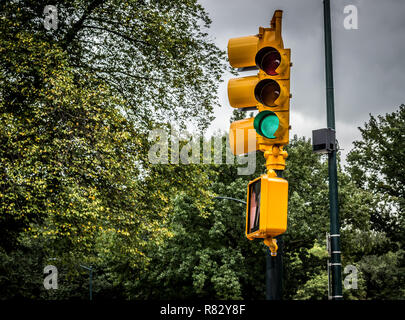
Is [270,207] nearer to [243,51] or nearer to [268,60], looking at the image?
[268,60]

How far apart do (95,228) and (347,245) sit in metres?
21.5

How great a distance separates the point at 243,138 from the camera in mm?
3514

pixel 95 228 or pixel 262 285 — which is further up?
pixel 95 228

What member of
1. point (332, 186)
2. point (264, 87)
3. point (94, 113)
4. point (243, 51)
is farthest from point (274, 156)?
point (94, 113)

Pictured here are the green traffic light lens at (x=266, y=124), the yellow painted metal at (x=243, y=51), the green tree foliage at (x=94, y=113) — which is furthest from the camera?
the green tree foliage at (x=94, y=113)

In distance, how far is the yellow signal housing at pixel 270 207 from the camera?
3041 millimetres

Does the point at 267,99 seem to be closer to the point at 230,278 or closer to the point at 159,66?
the point at 159,66

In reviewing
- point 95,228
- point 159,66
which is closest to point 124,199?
point 95,228

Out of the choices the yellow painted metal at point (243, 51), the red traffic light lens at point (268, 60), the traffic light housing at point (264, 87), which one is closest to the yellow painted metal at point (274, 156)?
the traffic light housing at point (264, 87)

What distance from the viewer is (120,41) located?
51.3ft

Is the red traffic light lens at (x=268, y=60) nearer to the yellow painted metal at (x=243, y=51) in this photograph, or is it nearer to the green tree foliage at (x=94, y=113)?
the yellow painted metal at (x=243, y=51)

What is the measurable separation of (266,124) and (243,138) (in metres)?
0.25

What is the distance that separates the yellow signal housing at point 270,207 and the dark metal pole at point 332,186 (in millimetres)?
3985
